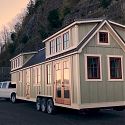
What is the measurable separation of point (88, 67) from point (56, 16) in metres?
40.0

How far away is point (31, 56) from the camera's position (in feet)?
77.3

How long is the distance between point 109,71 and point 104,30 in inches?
87.9

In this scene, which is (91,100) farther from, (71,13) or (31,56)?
(71,13)

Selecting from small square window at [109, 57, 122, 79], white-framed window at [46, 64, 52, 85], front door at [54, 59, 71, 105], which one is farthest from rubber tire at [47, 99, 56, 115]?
small square window at [109, 57, 122, 79]

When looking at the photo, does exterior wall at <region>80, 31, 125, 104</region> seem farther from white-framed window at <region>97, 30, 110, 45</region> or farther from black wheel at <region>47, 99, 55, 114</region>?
black wheel at <region>47, 99, 55, 114</region>

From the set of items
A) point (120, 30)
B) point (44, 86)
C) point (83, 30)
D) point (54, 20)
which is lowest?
point (44, 86)

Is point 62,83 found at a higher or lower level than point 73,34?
lower

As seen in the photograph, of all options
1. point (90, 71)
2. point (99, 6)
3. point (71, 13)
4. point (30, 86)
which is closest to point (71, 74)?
point (90, 71)

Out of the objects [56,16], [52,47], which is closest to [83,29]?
[52,47]

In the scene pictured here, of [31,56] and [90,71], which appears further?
[31,56]

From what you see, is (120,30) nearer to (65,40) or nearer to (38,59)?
(65,40)

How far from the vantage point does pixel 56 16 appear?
5094 cm

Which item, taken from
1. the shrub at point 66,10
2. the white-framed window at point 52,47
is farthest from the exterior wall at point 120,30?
the shrub at point 66,10

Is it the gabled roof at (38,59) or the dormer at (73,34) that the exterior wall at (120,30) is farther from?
Result: the gabled roof at (38,59)
